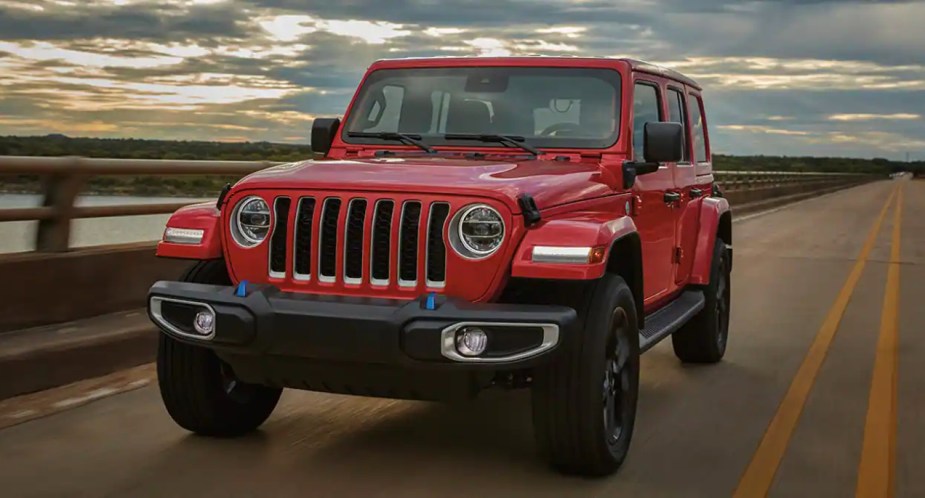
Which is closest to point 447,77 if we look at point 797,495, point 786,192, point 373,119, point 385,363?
point 373,119

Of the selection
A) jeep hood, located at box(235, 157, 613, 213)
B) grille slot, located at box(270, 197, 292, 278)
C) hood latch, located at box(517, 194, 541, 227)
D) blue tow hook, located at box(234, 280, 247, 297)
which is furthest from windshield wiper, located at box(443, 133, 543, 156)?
blue tow hook, located at box(234, 280, 247, 297)

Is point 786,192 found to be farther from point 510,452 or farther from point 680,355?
point 510,452

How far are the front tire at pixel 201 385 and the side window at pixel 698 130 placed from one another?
395 cm

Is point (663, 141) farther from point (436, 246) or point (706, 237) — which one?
point (706, 237)

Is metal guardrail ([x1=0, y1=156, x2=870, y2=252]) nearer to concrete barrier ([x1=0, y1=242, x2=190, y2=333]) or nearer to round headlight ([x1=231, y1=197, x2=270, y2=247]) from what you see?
concrete barrier ([x1=0, y1=242, x2=190, y2=333])

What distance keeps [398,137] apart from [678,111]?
2.36 metres

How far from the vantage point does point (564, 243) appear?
203 inches

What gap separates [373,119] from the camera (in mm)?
7051

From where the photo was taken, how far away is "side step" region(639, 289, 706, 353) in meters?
6.51

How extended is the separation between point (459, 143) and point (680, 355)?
2959 millimetres

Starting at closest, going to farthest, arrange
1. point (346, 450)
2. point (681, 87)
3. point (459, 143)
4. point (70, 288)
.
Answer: point (346, 450), point (459, 143), point (70, 288), point (681, 87)

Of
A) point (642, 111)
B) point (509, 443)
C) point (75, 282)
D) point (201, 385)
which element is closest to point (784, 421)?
point (509, 443)

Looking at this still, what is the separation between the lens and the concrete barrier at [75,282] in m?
7.39

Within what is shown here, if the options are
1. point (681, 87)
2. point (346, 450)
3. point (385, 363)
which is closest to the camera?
point (385, 363)
